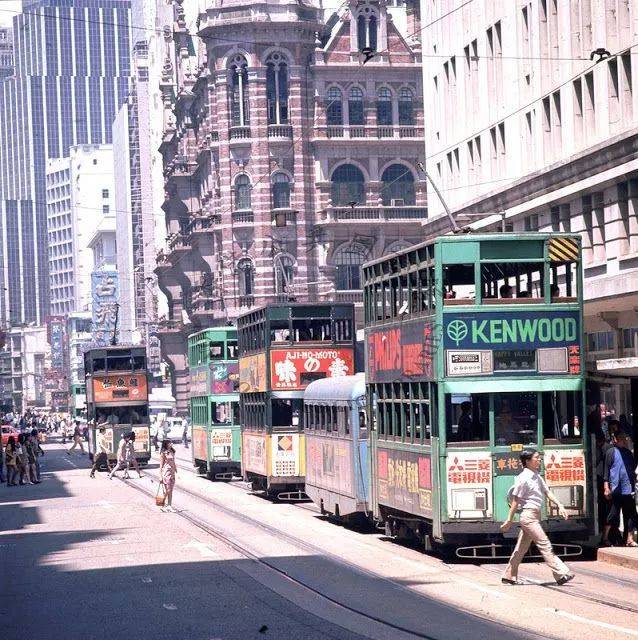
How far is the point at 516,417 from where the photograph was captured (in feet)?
Answer: 67.9

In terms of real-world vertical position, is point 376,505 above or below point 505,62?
below

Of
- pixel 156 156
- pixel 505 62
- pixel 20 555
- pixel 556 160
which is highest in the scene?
pixel 156 156

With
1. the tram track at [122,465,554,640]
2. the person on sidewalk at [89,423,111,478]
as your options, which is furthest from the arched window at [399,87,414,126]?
the tram track at [122,465,554,640]

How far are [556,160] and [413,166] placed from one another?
40.0m

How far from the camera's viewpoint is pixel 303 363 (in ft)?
114

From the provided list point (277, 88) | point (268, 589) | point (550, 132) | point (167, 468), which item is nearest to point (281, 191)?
point (277, 88)

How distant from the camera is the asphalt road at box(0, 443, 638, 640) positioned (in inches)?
595

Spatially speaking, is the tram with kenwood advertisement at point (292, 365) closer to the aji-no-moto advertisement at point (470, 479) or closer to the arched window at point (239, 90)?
the aji-no-moto advertisement at point (470, 479)

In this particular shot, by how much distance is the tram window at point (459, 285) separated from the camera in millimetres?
20891

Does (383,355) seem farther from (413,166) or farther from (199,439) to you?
(413,166)

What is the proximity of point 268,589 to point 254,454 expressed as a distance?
19.4 meters

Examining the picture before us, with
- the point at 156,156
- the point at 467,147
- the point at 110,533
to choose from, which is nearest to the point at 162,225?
the point at 156,156

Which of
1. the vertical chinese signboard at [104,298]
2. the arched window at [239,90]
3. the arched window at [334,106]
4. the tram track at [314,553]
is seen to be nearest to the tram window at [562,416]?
the tram track at [314,553]

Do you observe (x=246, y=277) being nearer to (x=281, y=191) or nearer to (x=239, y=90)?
(x=281, y=191)
